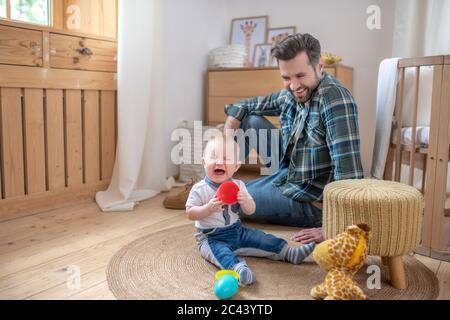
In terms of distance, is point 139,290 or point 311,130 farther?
point 311,130

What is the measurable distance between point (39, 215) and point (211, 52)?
1677 millimetres

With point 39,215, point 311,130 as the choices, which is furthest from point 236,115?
point 39,215

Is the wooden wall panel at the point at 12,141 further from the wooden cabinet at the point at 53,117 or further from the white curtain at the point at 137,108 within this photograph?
the white curtain at the point at 137,108

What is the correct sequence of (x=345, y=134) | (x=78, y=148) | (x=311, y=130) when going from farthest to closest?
(x=78, y=148)
(x=311, y=130)
(x=345, y=134)

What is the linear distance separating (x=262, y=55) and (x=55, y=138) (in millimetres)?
1652

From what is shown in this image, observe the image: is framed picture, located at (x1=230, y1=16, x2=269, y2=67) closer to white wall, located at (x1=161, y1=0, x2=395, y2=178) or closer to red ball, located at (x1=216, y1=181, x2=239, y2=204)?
white wall, located at (x1=161, y1=0, x2=395, y2=178)

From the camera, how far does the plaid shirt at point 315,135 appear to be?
154cm

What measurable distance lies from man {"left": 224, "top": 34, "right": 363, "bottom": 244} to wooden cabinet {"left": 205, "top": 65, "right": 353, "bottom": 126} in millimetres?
829

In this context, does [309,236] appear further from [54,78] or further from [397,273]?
[54,78]

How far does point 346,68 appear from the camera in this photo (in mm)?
2746

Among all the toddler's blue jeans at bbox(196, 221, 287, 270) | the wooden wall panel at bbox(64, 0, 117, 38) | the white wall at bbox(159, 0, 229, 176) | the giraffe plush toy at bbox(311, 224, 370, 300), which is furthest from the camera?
the white wall at bbox(159, 0, 229, 176)

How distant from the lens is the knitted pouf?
3.87 feet

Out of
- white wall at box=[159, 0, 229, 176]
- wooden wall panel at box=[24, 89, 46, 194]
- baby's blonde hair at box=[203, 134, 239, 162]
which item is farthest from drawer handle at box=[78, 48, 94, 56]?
baby's blonde hair at box=[203, 134, 239, 162]
